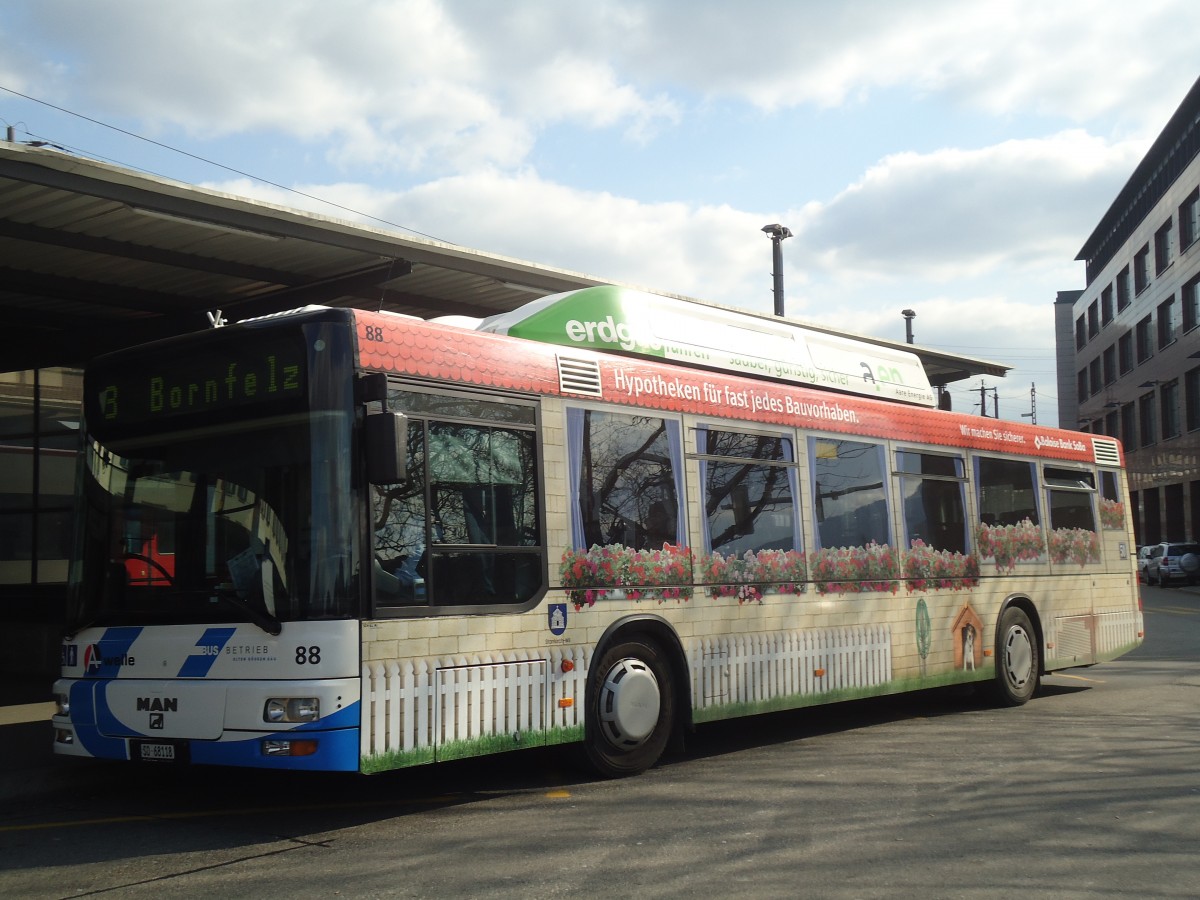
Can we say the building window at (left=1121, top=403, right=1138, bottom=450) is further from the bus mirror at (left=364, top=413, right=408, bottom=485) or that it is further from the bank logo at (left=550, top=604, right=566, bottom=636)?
the bus mirror at (left=364, top=413, right=408, bottom=485)

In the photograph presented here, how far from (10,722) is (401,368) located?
19.2 ft

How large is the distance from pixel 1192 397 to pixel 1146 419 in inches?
347

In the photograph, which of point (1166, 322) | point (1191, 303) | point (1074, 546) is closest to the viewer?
point (1074, 546)

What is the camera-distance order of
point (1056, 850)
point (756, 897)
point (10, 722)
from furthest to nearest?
1. point (10, 722)
2. point (1056, 850)
3. point (756, 897)

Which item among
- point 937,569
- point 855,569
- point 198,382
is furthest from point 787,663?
point 198,382

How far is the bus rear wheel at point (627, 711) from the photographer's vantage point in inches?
335

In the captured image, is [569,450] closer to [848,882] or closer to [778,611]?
[778,611]

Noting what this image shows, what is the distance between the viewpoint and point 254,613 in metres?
7.02

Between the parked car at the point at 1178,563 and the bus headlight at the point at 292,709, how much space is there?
48797 millimetres

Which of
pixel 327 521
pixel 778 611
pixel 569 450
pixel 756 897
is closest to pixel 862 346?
pixel 778 611

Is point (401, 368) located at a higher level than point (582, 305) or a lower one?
lower

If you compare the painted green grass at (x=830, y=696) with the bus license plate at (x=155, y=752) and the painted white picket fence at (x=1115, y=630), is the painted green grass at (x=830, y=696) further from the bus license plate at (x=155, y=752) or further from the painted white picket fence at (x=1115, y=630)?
the bus license plate at (x=155, y=752)

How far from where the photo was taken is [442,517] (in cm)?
757

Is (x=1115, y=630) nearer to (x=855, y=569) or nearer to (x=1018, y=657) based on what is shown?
(x=1018, y=657)
